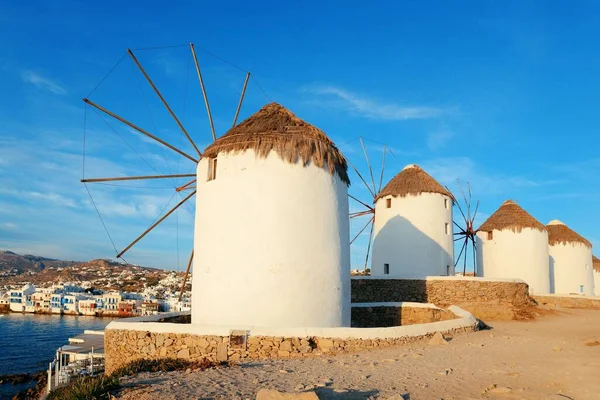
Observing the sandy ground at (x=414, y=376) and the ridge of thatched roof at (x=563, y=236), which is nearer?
the sandy ground at (x=414, y=376)

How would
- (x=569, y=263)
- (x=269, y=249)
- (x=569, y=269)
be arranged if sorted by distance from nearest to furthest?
(x=269, y=249) → (x=569, y=269) → (x=569, y=263)

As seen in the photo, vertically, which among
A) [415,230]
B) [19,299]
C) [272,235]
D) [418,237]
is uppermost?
[415,230]

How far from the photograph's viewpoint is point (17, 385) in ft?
72.7

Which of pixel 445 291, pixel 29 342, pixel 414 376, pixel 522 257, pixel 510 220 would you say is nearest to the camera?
pixel 414 376

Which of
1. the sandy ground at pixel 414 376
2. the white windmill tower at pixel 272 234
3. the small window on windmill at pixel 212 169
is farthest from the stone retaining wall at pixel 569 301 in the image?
the small window on windmill at pixel 212 169

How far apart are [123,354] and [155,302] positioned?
194 ft

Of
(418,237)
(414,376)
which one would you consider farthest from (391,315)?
(414,376)

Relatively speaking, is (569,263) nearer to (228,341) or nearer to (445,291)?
(445,291)

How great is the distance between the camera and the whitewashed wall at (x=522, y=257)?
23.5 m

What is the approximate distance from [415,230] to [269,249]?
12396mm

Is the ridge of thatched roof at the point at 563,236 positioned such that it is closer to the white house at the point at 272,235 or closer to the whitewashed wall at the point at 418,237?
the whitewashed wall at the point at 418,237

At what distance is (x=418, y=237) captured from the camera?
20.4 m

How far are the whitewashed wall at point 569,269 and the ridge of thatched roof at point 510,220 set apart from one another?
20.1 ft

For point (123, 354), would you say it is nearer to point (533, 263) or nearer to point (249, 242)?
point (249, 242)
